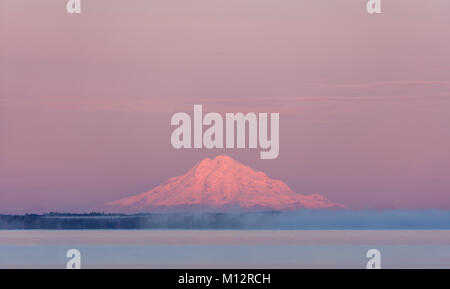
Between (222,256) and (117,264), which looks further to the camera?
(222,256)

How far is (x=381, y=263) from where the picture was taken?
58781 millimetres
